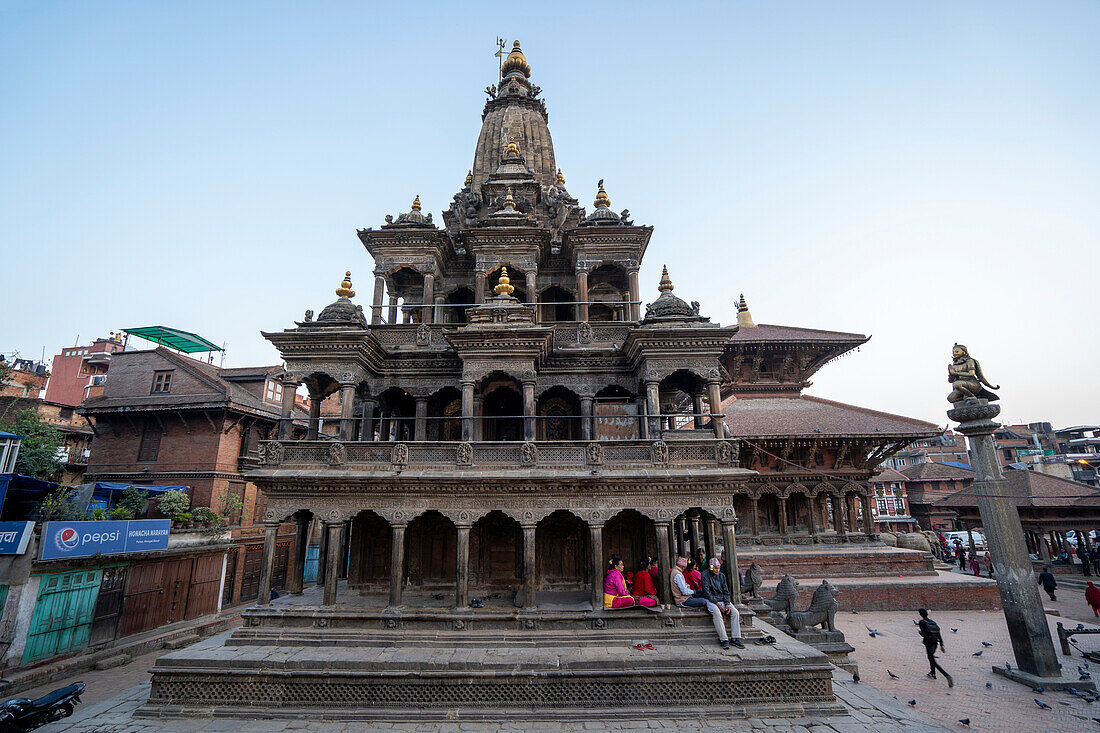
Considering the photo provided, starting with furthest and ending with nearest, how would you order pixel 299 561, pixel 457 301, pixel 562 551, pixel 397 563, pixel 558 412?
pixel 457 301, pixel 558 412, pixel 562 551, pixel 299 561, pixel 397 563

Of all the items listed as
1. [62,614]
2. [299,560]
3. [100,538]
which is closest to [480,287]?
[299,560]

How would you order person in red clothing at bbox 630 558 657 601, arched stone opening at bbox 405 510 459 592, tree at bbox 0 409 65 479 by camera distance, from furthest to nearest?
tree at bbox 0 409 65 479 → arched stone opening at bbox 405 510 459 592 → person in red clothing at bbox 630 558 657 601

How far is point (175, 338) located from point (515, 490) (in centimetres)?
3647

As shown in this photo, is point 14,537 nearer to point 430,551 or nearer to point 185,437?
point 430,551

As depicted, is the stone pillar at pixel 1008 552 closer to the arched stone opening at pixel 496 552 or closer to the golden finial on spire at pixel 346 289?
the arched stone opening at pixel 496 552

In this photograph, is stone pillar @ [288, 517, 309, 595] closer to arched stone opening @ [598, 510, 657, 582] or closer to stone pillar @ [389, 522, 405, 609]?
stone pillar @ [389, 522, 405, 609]

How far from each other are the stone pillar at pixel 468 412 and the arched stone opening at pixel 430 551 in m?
3.62

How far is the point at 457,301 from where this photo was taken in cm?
2359

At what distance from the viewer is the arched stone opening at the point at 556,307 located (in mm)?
22797

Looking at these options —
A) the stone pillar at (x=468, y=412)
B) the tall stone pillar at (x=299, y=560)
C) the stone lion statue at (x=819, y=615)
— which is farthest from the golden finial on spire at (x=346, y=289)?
the stone lion statue at (x=819, y=615)

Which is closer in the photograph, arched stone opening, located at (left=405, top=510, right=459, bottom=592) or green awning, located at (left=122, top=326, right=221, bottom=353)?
arched stone opening, located at (left=405, top=510, right=459, bottom=592)

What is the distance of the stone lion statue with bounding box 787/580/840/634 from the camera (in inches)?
607

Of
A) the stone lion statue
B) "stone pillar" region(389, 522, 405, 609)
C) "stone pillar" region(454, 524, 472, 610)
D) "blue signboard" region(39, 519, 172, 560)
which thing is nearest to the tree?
"blue signboard" region(39, 519, 172, 560)

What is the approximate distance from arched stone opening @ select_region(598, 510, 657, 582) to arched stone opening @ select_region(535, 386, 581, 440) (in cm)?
350
